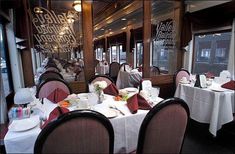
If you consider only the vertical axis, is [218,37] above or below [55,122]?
above

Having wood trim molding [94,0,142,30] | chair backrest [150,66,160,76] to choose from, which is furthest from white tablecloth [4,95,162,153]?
wood trim molding [94,0,142,30]

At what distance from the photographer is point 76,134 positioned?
872 millimetres

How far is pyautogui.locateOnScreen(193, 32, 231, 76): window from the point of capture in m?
3.45

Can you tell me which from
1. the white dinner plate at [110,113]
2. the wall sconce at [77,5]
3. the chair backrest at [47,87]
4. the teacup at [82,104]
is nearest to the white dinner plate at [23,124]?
the teacup at [82,104]

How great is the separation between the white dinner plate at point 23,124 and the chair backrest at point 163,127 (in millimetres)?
818

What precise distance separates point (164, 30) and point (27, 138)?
11.1 ft

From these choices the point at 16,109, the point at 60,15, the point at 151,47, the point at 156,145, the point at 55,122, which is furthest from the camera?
the point at 151,47

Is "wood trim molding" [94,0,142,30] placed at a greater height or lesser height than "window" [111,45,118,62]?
greater

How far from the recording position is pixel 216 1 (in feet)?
10.9

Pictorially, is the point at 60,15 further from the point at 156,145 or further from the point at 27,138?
the point at 156,145

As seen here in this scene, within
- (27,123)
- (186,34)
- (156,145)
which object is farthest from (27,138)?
(186,34)

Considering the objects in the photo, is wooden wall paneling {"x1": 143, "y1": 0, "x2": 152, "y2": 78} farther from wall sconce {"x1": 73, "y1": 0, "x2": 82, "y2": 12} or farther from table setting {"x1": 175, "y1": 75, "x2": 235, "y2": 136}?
wall sconce {"x1": 73, "y1": 0, "x2": 82, "y2": 12}

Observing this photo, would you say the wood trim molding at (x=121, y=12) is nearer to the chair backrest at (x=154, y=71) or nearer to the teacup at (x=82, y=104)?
the chair backrest at (x=154, y=71)

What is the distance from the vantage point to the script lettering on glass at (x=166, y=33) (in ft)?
11.8
